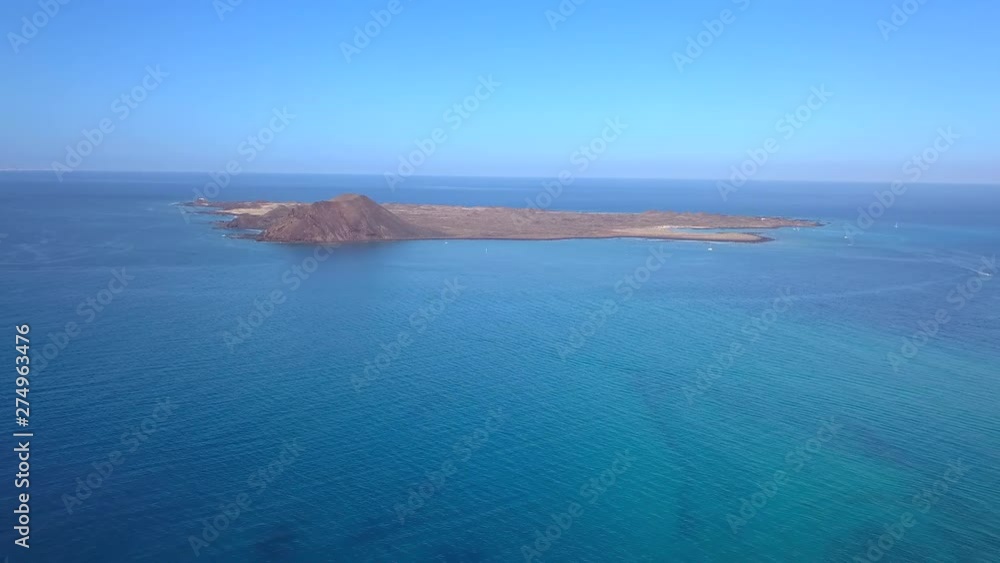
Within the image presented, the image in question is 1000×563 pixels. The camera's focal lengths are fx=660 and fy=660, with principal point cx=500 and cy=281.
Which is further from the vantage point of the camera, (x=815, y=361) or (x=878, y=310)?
(x=878, y=310)

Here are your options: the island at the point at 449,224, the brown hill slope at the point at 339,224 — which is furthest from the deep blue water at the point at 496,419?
the island at the point at 449,224

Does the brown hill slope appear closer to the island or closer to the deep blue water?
the island

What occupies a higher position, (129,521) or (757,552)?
(129,521)

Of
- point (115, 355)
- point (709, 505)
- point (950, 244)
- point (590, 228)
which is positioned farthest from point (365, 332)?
point (950, 244)

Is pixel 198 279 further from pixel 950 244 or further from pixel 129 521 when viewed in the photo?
pixel 950 244

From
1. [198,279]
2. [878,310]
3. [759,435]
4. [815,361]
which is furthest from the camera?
[198,279]

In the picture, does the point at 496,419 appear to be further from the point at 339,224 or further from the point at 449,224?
the point at 449,224

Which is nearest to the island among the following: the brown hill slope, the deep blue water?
the brown hill slope
